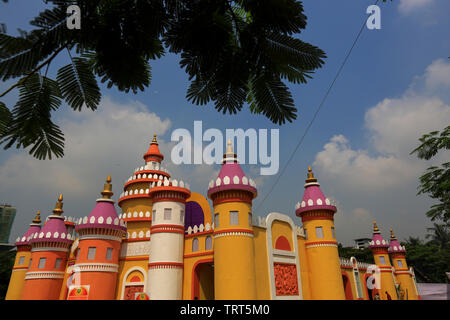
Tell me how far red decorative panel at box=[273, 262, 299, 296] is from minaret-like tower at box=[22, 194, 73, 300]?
609 inches

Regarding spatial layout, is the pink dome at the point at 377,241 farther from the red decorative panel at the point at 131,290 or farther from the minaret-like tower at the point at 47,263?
the minaret-like tower at the point at 47,263

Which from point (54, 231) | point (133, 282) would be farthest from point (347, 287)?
point (54, 231)

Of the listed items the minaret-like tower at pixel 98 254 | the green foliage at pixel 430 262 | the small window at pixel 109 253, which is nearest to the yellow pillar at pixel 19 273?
the minaret-like tower at pixel 98 254

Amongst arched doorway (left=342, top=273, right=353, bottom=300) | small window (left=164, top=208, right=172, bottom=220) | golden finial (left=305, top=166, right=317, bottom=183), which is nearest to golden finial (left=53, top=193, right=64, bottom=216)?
small window (left=164, top=208, right=172, bottom=220)

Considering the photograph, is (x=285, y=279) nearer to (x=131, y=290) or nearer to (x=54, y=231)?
(x=131, y=290)

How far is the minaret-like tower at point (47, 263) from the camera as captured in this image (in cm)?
2032

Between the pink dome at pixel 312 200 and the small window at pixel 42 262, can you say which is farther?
the small window at pixel 42 262

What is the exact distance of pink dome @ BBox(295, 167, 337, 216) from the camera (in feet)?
68.4

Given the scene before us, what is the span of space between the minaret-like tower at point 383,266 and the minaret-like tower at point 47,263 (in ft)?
93.9

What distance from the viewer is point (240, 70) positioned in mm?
1919

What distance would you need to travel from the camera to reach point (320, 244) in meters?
20.3

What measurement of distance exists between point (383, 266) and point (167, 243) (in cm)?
2361

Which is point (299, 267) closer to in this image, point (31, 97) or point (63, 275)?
point (63, 275)

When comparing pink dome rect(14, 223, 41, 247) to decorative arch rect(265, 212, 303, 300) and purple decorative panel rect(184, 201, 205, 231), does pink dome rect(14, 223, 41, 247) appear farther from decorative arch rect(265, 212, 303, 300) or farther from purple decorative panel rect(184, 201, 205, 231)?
decorative arch rect(265, 212, 303, 300)
